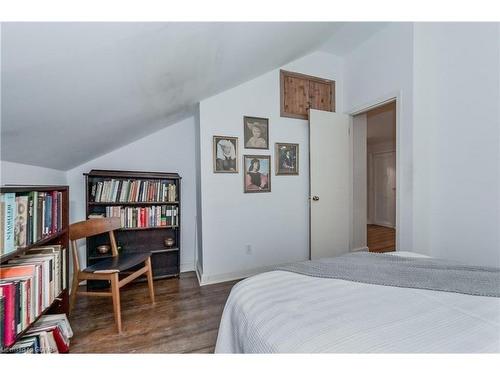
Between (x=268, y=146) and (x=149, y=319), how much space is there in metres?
2.10

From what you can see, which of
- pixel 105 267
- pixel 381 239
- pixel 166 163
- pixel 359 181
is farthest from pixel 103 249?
pixel 381 239

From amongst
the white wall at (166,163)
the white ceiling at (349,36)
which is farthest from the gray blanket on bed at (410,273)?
the white ceiling at (349,36)

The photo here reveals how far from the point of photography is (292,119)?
278 centimetres

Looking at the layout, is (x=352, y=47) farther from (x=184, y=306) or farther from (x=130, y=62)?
(x=184, y=306)

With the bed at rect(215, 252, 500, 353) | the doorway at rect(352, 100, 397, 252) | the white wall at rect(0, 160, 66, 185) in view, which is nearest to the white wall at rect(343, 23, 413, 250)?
the doorway at rect(352, 100, 397, 252)

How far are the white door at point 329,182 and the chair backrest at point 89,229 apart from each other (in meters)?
2.20

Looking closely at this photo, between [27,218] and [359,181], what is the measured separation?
11.7 feet

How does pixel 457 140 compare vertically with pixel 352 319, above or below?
above

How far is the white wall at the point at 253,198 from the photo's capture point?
2.39 metres

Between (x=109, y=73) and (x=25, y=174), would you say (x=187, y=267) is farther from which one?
(x=109, y=73)

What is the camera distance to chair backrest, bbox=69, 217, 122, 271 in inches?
68.7

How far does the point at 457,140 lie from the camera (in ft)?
6.61

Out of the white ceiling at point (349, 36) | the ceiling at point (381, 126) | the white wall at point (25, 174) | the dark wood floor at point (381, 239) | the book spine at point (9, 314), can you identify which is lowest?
the dark wood floor at point (381, 239)

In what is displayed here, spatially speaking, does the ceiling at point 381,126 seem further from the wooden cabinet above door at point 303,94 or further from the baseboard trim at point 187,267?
the baseboard trim at point 187,267
